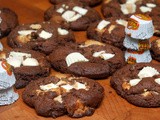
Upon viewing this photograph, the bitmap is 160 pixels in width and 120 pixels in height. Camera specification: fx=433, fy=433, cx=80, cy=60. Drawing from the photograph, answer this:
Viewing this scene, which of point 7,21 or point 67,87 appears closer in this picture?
point 67,87

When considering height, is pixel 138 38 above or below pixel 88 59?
above

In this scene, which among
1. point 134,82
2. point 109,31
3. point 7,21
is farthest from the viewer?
point 7,21

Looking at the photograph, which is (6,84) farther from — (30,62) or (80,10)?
(80,10)

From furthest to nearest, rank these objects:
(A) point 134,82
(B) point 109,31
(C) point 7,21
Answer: (C) point 7,21
(B) point 109,31
(A) point 134,82

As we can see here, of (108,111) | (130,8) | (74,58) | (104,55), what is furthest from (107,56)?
(130,8)

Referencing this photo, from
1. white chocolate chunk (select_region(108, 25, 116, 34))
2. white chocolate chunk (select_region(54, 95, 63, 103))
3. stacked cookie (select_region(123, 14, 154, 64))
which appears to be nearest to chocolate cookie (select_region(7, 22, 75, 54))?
white chocolate chunk (select_region(108, 25, 116, 34))

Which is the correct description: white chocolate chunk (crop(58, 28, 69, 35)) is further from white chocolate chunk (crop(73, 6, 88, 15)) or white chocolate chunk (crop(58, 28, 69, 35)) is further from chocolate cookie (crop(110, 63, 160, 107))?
chocolate cookie (crop(110, 63, 160, 107))

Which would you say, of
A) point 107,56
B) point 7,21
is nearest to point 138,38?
point 107,56

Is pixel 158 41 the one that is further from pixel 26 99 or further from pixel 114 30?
pixel 26 99
